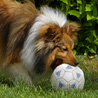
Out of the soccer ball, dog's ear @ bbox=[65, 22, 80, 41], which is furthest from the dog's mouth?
dog's ear @ bbox=[65, 22, 80, 41]

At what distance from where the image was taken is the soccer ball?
17.7ft

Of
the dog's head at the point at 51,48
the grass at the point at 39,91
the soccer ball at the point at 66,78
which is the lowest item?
the grass at the point at 39,91

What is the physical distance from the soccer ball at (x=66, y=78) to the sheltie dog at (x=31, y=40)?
0.14m

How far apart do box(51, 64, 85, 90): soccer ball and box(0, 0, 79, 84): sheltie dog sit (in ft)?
0.45

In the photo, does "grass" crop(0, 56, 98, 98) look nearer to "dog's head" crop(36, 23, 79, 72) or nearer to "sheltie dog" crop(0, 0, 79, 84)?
"sheltie dog" crop(0, 0, 79, 84)

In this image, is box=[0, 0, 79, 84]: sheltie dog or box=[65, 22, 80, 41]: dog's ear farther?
box=[65, 22, 80, 41]: dog's ear

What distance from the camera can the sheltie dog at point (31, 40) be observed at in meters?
5.55

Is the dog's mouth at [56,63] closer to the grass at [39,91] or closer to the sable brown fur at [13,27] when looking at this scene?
the grass at [39,91]

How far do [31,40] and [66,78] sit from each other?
851mm

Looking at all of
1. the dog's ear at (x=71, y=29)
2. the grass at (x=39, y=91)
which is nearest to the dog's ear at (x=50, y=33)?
the dog's ear at (x=71, y=29)

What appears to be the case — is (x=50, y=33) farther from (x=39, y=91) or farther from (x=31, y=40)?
(x=39, y=91)

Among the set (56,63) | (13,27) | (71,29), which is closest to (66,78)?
(56,63)

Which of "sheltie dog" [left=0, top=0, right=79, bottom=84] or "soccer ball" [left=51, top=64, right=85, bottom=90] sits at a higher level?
"sheltie dog" [left=0, top=0, right=79, bottom=84]

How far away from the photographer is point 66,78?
17.7 feet
